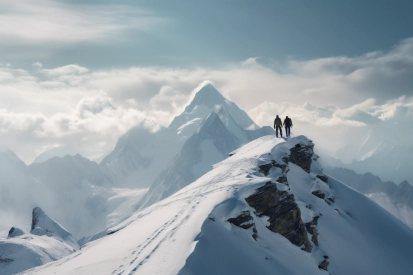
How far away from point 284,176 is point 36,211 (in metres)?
107

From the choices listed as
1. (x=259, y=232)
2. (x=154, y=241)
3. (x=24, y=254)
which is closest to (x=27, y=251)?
(x=24, y=254)

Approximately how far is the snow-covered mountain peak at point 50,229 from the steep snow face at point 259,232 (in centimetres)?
6938

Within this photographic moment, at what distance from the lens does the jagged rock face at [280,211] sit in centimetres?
4122

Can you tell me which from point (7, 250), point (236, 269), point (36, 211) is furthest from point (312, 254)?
point (36, 211)

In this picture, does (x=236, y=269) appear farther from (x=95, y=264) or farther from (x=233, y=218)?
(x=95, y=264)

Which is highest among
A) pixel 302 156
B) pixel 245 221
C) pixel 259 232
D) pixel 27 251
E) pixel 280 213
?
pixel 302 156

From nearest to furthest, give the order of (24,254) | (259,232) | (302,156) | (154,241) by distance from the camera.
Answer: (154,241) → (259,232) → (302,156) → (24,254)

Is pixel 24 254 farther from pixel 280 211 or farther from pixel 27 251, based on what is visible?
pixel 280 211

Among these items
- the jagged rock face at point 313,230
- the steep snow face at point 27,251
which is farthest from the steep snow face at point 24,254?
the jagged rock face at point 313,230

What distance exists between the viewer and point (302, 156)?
67.4 meters

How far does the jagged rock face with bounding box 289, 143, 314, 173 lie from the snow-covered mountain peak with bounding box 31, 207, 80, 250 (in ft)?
251

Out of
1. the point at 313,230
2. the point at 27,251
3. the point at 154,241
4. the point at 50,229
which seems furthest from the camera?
the point at 50,229

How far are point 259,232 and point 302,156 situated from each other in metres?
32.3

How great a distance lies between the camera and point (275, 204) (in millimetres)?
43062
